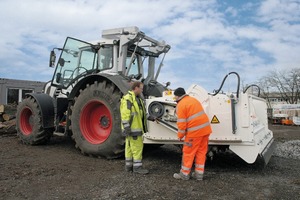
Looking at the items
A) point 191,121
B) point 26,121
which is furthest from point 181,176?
point 26,121

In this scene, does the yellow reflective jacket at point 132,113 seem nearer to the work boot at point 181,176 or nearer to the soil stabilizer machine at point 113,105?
Result: the soil stabilizer machine at point 113,105

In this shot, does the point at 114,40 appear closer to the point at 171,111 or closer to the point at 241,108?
the point at 171,111

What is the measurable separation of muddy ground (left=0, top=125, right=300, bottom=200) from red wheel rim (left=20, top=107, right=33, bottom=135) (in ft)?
4.51

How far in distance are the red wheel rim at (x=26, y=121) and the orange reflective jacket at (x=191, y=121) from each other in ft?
15.4

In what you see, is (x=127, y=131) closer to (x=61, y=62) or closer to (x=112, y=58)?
(x=112, y=58)

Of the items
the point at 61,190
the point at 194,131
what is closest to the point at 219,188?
the point at 194,131

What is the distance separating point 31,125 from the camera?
7.23 m

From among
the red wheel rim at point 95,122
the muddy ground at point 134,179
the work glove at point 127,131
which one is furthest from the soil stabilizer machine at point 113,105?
the work glove at point 127,131

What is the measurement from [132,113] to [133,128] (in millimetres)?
243

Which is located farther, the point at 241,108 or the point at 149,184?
the point at 241,108

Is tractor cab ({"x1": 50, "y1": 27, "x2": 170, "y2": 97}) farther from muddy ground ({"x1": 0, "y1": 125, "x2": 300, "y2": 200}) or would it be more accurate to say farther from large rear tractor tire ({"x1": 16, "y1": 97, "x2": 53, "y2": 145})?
muddy ground ({"x1": 0, "y1": 125, "x2": 300, "y2": 200})

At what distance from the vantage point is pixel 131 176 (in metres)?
4.23

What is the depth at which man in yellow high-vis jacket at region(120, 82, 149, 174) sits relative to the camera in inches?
174

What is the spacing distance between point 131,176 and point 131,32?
2.96m
